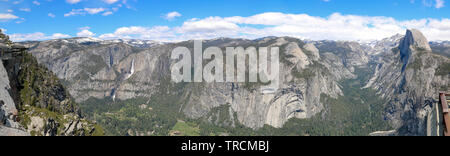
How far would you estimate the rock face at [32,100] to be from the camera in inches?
1451

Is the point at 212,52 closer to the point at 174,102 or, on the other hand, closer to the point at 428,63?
the point at 174,102

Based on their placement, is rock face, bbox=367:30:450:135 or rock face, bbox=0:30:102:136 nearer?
rock face, bbox=0:30:102:136

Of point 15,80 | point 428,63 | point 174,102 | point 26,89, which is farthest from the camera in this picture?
point 174,102

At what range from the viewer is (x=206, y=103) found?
164m

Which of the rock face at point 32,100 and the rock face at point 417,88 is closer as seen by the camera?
the rock face at point 32,100

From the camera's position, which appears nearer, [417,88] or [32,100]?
[32,100]

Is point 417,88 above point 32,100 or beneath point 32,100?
beneath

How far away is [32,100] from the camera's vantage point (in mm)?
50156

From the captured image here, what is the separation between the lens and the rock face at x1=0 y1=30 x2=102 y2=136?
36.8 metres

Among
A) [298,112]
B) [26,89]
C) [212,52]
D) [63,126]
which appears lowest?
[298,112]
